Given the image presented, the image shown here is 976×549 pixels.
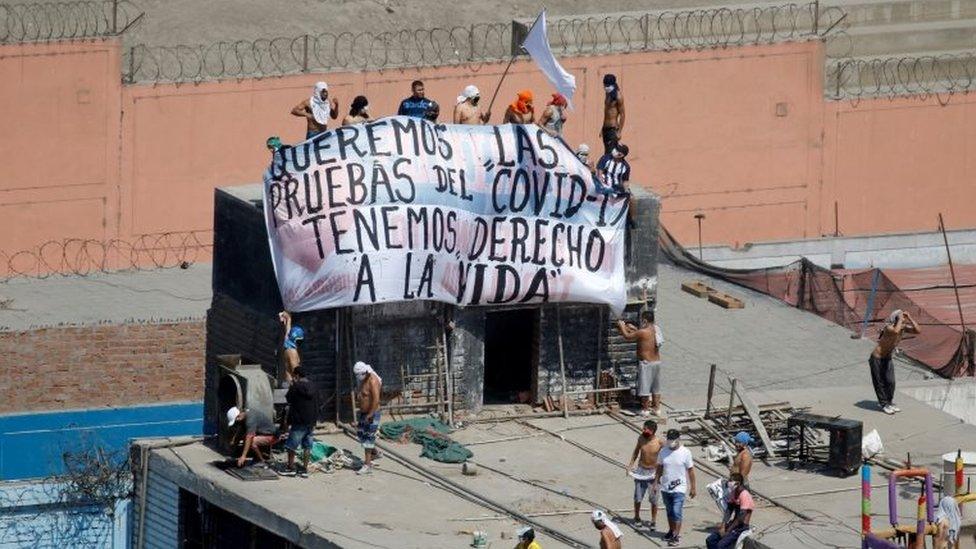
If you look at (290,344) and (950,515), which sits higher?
(290,344)

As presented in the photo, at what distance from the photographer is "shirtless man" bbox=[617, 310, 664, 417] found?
1684 inches

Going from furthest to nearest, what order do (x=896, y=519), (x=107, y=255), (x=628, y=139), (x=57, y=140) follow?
(x=628, y=139)
(x=107, y=255)
(x=57, y=140)
(x=896, y=519)

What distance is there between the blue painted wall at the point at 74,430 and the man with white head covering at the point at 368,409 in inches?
281

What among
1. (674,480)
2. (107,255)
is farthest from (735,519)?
(107,255)

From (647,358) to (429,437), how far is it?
3370 mm

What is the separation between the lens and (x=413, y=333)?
137ft

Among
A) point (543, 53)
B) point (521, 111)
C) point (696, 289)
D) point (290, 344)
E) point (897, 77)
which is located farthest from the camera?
point (897, 77)

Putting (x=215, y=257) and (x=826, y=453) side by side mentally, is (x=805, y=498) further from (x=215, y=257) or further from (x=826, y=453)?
(x=215, y=257)

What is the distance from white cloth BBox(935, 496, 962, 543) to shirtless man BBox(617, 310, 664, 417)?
19.5ft

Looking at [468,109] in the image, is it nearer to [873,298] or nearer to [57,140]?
[873,298]

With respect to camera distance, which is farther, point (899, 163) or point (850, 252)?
point (899, 163)

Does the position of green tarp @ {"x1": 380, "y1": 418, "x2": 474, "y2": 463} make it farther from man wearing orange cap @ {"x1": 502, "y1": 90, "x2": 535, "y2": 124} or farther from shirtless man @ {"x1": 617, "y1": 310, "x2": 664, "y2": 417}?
man wearing orange cap @ {"x1": 502, "y1": 90, "x2": 535, "y2": 124}

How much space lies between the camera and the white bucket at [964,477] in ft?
127

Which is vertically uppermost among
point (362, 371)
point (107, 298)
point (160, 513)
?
point (107, 298)
